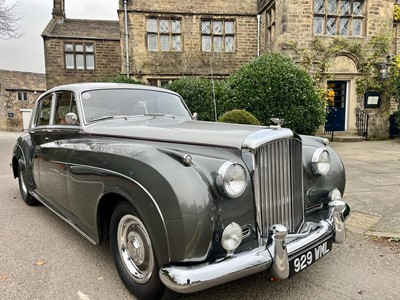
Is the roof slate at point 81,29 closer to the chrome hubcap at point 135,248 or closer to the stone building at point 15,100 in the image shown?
the chrome hubcap at point 135,248

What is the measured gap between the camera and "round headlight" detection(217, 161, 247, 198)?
2010 millimetres

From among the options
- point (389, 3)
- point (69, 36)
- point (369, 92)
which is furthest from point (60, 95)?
point (69, 36)

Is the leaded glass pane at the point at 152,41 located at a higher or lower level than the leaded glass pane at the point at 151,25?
lower

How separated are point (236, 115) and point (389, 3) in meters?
10.2

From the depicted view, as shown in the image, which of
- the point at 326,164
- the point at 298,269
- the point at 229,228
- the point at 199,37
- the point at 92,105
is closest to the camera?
the point at 229,228

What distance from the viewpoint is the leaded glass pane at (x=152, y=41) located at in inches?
618

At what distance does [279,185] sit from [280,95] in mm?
7728

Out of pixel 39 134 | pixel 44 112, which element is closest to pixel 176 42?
pixel 44 112

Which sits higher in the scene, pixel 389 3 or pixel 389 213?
pixel 389 3

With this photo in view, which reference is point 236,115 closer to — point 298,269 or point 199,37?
point 298,269

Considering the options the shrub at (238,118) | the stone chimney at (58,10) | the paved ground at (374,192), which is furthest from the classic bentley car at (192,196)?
the stone chimney at (58,10)

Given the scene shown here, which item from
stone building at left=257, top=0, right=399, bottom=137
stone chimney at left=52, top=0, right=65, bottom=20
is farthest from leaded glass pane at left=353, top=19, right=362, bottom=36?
stone chimney at left=52, top=0, right=65, bottom=20

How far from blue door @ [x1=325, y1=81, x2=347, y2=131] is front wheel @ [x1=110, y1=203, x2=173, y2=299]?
12590mm

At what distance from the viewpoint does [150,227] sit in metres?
2.03
